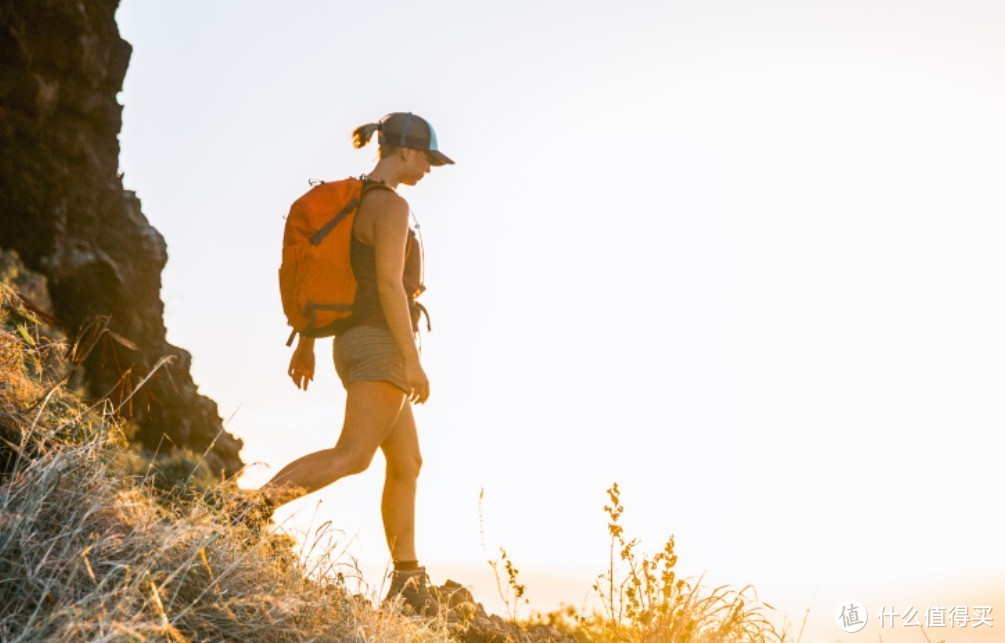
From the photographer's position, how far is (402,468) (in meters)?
5.30

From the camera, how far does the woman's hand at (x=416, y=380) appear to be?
16.5ft

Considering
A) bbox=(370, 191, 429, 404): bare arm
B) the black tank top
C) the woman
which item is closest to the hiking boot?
the woman

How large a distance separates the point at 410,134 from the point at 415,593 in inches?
94.8

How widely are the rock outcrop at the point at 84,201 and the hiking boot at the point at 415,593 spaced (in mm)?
1909

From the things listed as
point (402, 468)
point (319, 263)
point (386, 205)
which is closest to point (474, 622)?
point (402, 468)

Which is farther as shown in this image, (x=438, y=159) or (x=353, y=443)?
(x=438, y=159)

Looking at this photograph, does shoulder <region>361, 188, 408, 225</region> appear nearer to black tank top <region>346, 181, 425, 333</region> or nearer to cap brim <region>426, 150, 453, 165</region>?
black tank top <region>346, 181, 425, 333</region>

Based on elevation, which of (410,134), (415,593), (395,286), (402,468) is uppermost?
(410,134)

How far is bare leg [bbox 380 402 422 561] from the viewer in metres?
5.27

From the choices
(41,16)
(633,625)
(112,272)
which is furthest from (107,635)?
(41,16)

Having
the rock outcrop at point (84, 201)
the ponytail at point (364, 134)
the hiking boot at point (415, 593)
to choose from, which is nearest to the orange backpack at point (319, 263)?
the ponytail at point (364, 134)

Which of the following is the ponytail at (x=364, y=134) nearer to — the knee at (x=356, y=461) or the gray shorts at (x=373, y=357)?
the gray shorts at (x=373, y=357)

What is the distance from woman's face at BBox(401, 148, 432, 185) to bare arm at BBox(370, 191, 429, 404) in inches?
17.0

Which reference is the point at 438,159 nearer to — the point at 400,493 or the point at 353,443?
the point at 353,443
